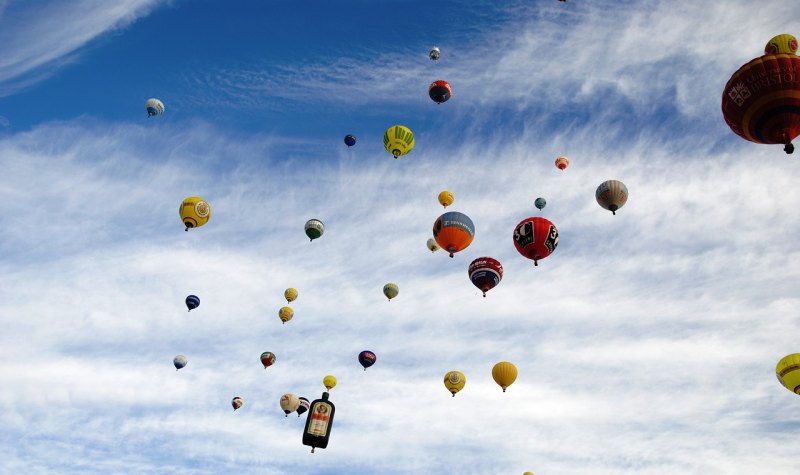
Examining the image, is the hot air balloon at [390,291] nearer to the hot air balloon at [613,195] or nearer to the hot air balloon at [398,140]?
the hot air balloon at [398,140]

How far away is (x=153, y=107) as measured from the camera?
1640 inches

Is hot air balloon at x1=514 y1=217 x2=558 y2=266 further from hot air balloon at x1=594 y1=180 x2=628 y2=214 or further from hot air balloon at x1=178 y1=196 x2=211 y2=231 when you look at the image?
hot air balloon at x1=178 y1=196 x2=211 y2=231

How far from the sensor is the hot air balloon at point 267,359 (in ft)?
139

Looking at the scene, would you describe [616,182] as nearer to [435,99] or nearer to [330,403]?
[435,99]

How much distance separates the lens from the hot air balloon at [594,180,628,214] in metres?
25.2

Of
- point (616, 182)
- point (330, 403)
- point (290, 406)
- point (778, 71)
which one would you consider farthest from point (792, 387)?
point (290, 406)

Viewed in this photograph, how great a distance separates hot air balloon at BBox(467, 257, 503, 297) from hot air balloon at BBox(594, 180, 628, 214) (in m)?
6.03

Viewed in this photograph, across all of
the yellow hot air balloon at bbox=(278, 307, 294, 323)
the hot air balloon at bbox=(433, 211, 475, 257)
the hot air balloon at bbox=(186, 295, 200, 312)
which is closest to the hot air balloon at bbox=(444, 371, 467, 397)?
the hot air balloon at bbox=(433, 211, 475, 257)

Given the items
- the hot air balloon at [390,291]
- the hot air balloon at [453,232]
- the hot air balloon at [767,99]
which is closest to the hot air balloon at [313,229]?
the hot air balloon at [390,291]

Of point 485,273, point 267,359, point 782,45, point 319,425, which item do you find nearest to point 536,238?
point 485,273

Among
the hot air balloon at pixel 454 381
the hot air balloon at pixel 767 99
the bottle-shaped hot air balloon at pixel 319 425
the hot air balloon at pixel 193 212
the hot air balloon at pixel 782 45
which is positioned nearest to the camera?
the bottle-shaped hot air balloon at pixel 319 425

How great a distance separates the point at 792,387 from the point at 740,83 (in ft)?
56.8

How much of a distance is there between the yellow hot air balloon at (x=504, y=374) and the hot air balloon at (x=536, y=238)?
10.4m

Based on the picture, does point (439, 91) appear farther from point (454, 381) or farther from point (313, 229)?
point (454, 381)
